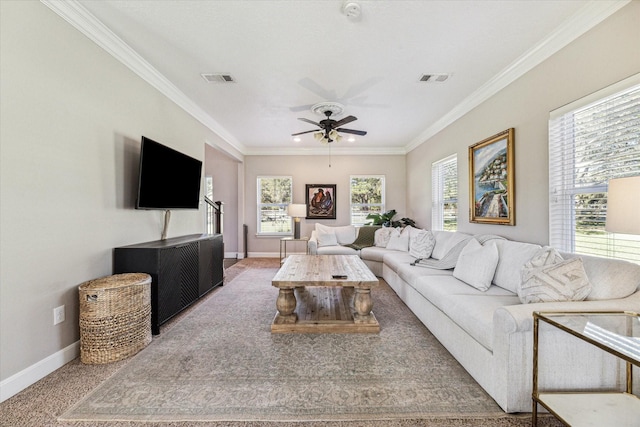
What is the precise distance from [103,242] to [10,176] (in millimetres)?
893

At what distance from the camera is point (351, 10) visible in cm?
207

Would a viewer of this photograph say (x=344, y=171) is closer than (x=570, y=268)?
No

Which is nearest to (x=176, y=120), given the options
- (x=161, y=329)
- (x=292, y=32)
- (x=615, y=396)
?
(x=292, y=32)

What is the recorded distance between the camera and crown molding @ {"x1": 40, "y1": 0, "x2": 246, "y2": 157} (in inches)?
82.5

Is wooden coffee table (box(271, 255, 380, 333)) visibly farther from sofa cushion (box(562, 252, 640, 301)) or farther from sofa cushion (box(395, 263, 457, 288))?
sofa cushion (box(562, 252, 640, 301))

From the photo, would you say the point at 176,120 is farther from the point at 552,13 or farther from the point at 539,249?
the point at 539,249

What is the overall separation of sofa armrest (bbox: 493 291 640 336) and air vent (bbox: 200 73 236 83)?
132 inches

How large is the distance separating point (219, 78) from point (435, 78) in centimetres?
249

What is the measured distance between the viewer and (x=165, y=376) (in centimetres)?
198

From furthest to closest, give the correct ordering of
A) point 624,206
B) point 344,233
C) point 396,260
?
1. point 344,233
2. point 396,260
3. point 624,206

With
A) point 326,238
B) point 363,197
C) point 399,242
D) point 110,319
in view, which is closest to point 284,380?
point 110,319

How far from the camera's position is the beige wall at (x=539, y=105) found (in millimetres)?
1967

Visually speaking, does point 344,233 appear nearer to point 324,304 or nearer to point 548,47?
point 324,304

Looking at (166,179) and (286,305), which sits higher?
(166,179)
